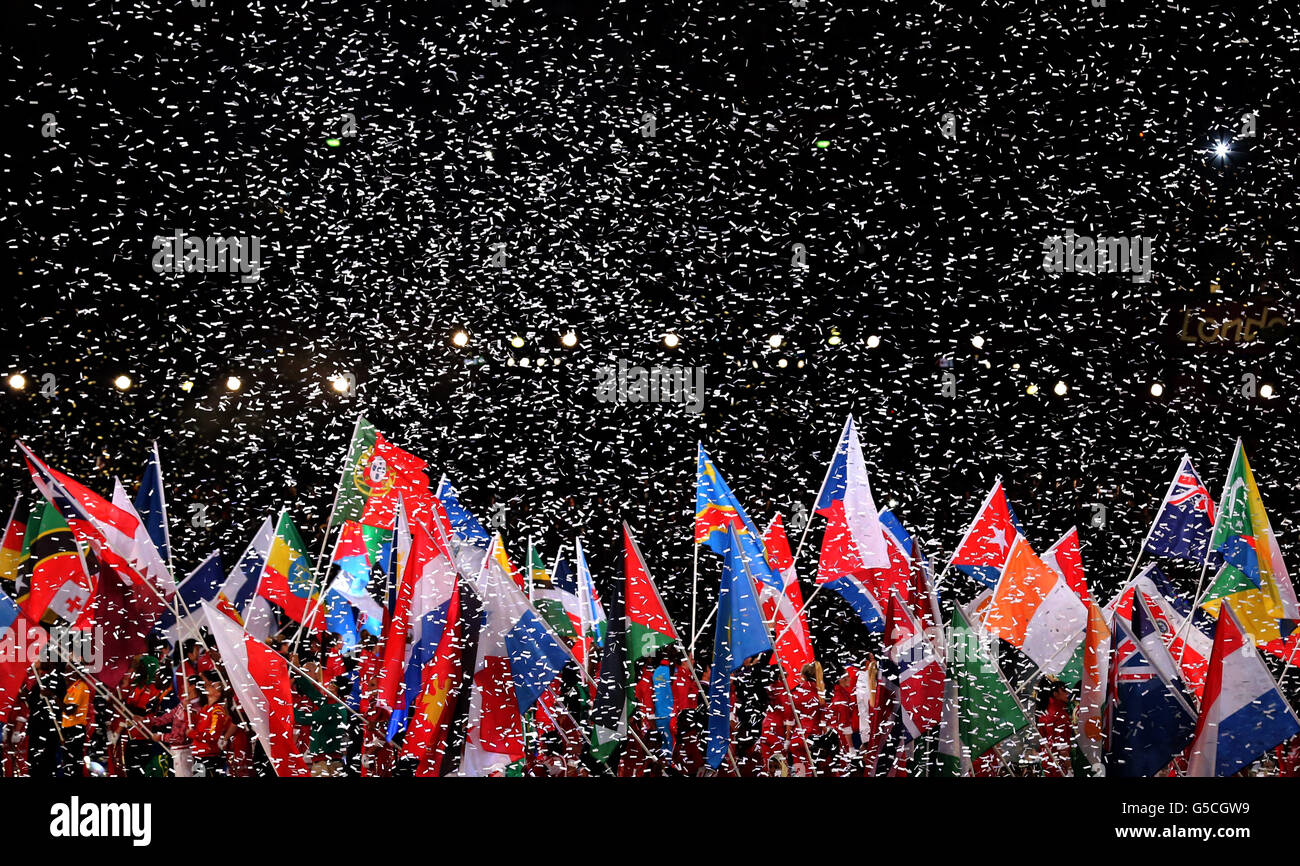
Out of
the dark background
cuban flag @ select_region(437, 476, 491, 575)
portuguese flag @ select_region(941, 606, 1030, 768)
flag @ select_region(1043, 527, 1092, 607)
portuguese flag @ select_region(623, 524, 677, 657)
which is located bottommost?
portuguese flag @ select_region(941, 606, 1030, 768)

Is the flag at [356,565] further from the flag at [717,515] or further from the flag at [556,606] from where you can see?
the flag at [717,515]

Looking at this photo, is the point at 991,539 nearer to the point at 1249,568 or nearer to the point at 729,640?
the point at 1249,568

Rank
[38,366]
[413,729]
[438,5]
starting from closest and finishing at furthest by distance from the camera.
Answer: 1. [413,729]
2. [438,5]
3. [38,366]

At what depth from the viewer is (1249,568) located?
3.51 metres

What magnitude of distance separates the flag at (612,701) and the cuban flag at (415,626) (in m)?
0.53

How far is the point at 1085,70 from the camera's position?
4.51 meters

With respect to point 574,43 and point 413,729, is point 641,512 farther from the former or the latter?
point 413,729

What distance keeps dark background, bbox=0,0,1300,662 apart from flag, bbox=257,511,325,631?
1.95 m

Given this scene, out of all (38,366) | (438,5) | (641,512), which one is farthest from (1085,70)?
(38,366)

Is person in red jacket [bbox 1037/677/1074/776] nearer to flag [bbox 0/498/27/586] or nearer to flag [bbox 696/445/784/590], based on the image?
flag [bbox 696/445/784/590]

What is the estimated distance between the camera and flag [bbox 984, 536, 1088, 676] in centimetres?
316

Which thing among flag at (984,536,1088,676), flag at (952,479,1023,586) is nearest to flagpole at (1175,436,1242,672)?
flag at (984,536,1088,676)

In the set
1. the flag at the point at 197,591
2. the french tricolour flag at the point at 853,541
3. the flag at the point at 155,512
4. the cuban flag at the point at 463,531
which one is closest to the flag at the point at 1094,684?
the french tricolour flag at the point at 853,541
